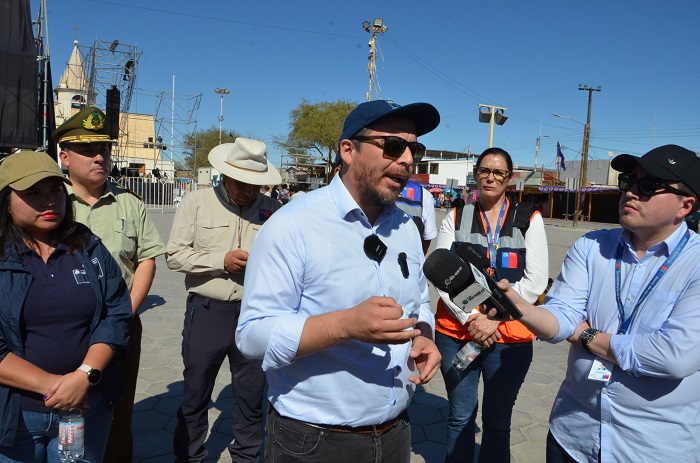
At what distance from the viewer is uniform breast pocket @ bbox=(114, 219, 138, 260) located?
3.21 meters

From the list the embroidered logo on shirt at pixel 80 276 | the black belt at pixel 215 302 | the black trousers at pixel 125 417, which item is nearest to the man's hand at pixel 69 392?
the embroidered logo on shirt at pixel 80 276

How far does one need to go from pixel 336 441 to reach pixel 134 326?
197 centimetres

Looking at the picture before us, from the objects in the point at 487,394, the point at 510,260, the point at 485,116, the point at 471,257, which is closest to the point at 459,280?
the point at 471,257

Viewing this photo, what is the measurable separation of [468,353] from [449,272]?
47.2 inches

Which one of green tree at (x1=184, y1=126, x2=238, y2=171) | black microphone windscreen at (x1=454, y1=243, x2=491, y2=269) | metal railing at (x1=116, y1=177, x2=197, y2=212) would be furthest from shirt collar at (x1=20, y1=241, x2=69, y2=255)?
green tree at (x1=184, y1=126, x2=238, y2=171)

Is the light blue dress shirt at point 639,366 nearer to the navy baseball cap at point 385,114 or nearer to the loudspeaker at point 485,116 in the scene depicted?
the navy baseball cap at point 385,114

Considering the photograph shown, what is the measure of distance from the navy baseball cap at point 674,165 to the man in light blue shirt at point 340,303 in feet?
3.00

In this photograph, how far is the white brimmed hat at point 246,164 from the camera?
3559mm

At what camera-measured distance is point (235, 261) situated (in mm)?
3318

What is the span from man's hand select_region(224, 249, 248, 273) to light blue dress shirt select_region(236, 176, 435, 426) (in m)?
1.34

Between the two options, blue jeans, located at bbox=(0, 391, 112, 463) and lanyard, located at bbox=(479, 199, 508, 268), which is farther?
lanyard, located at bbox=(479, 199, 508, 268)

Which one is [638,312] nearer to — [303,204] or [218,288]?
[303,204]

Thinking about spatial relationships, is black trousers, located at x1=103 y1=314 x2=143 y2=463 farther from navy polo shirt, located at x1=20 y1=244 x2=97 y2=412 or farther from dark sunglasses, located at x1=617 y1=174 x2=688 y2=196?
dark sunglasses, located at x1=617 y1=174 x2=688 y2=196

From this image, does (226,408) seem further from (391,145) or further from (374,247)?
(391,145)
